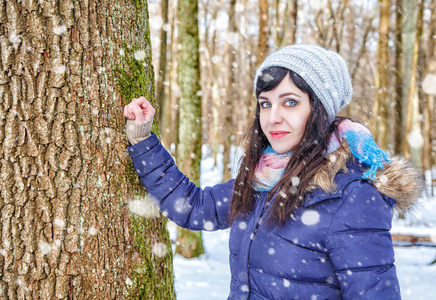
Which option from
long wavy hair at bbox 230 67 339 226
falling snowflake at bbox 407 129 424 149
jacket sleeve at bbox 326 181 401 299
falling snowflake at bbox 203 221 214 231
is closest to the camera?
jacket sleeve at bbox 326 181 401 299

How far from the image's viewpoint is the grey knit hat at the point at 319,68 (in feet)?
5.65

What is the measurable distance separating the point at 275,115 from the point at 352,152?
398 millimetres

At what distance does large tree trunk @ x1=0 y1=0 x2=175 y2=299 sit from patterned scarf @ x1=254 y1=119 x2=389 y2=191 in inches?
26.8

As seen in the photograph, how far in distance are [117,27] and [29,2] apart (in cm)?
38

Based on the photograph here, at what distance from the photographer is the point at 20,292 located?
1578mm

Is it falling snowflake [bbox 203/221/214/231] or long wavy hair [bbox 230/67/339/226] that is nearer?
long wavy hair [bbox 230/67/339/226]

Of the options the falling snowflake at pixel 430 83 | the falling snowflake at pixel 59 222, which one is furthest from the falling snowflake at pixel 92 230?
the falling snowflake at pixel 430 83

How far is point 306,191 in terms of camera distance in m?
1.71

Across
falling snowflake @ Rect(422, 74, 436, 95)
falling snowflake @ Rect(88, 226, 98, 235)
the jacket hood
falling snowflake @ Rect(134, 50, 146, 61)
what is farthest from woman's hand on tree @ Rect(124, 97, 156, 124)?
falling snowflake @ Rect(422, 74, 436, 95)

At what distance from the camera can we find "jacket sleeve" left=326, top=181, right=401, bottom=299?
148 cm

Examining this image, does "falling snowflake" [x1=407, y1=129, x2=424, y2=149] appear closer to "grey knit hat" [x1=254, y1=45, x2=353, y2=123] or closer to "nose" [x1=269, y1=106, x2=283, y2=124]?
"grey knit hat" [x1=254, y1=45, x2=353, y2=123]

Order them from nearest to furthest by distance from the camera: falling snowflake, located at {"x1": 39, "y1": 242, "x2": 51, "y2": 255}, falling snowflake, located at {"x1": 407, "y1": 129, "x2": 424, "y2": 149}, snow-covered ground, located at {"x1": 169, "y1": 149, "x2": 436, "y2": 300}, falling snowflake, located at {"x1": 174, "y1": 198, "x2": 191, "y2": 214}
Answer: falling snowflake, located at {"x1": 39, "y1": 242, "x2": 51, "y2": 255}
falling snowflake, located at {"x1": 174, "y1": 198, "x2": 191, "y2": 214}
snow-covered ground, located at {"x1": 169, "y1": 149, "x2": 436, "y2": 300}
falling snowflake, located at {"x1": 407, "y1": 129, "x2": 424, "y2": 149}

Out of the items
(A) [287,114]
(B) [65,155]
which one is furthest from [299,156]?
(B) [65,155]

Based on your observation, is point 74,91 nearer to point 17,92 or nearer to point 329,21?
point 17,92
